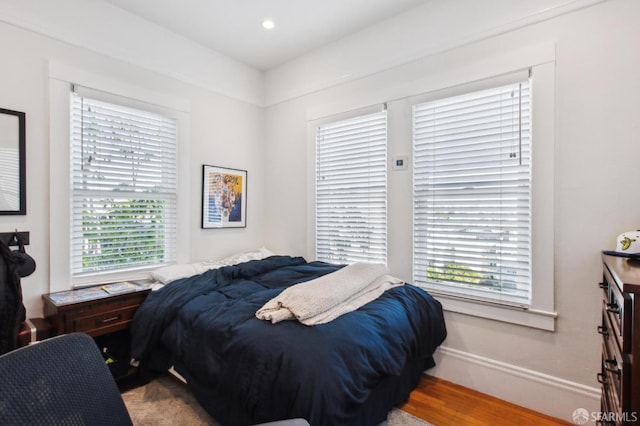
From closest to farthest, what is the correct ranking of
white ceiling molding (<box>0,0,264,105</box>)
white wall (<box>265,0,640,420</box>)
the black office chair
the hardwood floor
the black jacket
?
the black office chair < the black jacket < white wall (<box>265,0,640,420</box>) < the hardwood floor < white ceiling molding (<box>0,0,264,105</box>)

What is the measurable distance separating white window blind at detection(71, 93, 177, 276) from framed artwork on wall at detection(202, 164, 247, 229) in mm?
337

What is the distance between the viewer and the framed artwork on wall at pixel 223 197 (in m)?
3.25

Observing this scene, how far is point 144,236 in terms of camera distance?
9.18 ft

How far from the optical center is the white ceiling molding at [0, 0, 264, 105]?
2213mm

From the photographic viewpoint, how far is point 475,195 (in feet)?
7.57

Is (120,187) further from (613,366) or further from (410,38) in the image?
(613,366)

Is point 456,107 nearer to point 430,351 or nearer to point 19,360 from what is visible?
point 430,351

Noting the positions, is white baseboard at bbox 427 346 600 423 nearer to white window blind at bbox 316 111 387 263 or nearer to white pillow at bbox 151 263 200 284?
white window blind at bbox 316 111 387 263

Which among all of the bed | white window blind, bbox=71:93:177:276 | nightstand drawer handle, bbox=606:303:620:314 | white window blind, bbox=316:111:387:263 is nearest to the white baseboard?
the bed

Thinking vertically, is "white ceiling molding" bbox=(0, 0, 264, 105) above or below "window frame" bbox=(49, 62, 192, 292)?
above

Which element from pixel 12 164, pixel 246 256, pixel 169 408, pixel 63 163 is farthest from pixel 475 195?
pixel 12 164

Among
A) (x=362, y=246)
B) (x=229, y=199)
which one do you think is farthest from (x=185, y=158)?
(x=362, y=246)

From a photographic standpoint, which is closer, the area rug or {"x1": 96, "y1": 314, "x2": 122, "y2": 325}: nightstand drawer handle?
the area rug

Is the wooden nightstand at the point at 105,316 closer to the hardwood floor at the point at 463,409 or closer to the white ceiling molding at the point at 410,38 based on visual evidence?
the hardwood floor at the point at 463,409
